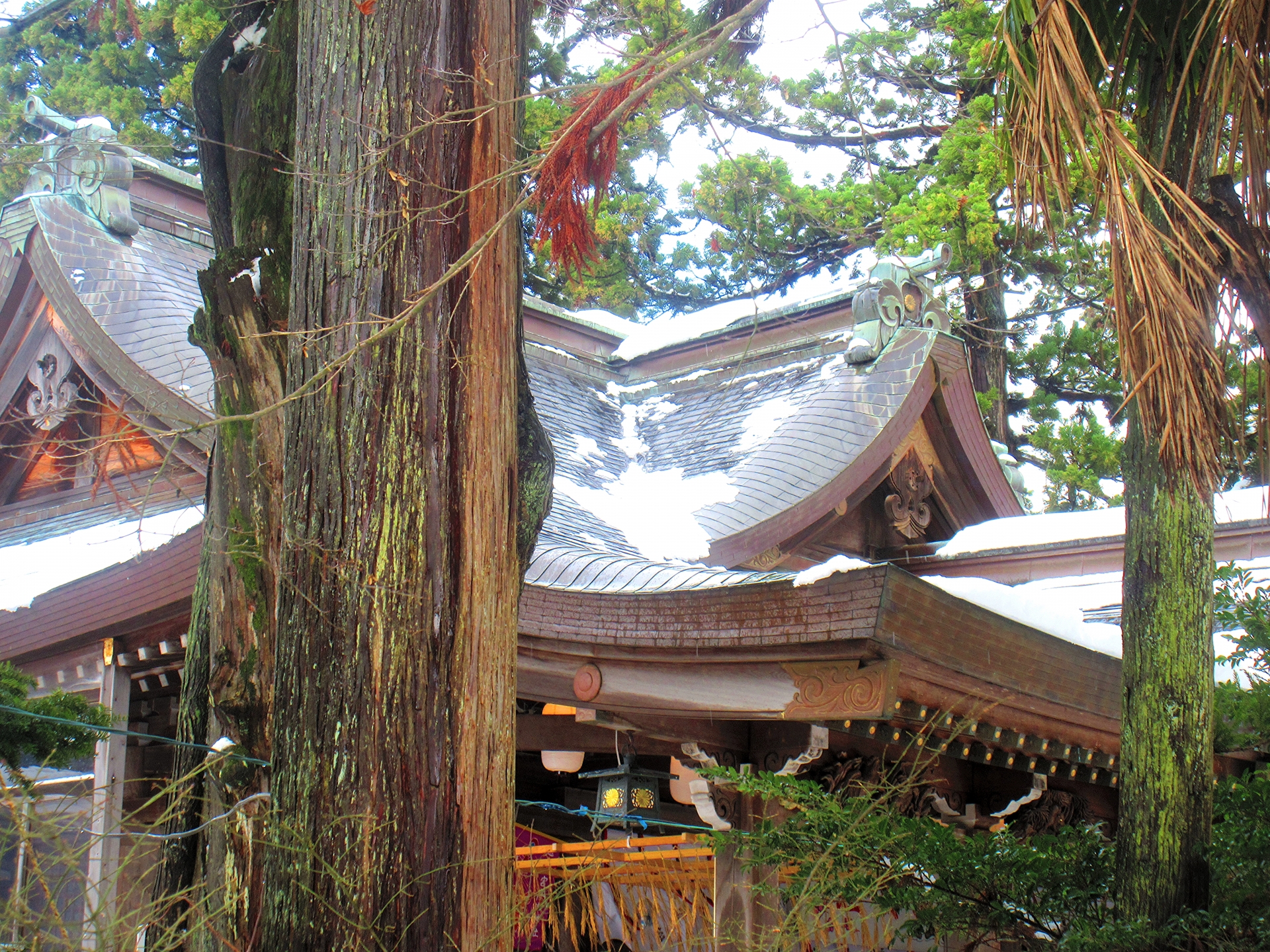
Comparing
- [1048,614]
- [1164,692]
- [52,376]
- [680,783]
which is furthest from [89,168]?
[1164,692]

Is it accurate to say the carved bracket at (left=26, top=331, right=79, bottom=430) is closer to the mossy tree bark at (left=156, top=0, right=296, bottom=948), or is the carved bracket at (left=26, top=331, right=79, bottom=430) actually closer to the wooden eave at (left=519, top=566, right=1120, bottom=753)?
the mossy tree bark at (left=156, top=0, right=296, bottom=948)

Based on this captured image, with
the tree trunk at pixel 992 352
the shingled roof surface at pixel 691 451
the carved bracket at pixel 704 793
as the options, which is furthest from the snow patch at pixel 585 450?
the tree trunk at pixel 992 352

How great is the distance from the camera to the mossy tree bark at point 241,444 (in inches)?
105

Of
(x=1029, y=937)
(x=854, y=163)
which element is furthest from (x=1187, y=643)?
(x=854, y=163)

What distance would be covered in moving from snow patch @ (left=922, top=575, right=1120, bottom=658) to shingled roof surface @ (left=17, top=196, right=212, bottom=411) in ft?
10.9

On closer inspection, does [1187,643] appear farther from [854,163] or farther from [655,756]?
[854,163]

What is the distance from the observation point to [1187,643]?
8.92ft

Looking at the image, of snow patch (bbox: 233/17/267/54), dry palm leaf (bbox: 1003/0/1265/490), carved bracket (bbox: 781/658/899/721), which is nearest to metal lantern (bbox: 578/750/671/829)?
carved bracket (bbox: 781/658/899/721)

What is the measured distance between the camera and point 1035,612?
4.40 meters

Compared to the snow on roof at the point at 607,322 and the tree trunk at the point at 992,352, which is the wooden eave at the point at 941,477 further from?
the tree trunk at the point at 992,352

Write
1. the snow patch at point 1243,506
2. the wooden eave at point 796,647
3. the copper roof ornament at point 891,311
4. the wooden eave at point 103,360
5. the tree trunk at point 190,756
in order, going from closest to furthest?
the tree trunk at point 190,756 → the wooden eave at point 796,647 → the wooden eave at point 103,360 → the copper roof ornament at point 891,311 → the snow patch at point 1243,506

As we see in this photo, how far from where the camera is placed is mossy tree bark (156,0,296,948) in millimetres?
2658

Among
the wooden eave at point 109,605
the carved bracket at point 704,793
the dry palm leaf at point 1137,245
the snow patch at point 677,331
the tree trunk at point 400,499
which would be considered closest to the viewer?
the tree trunk at point 400,499

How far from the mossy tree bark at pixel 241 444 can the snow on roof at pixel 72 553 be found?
1.62 m
